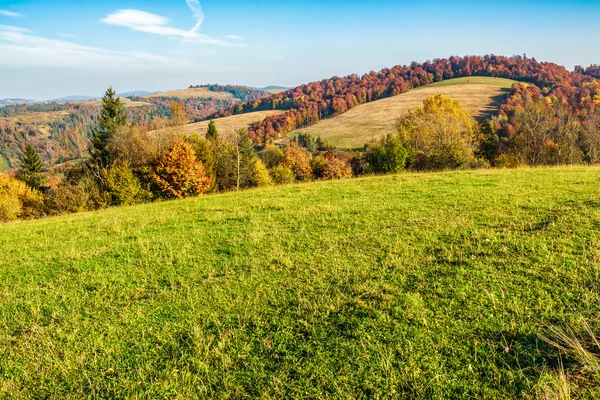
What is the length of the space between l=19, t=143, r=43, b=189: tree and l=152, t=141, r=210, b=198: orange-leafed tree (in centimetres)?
3473

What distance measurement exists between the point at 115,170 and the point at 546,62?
19500cm

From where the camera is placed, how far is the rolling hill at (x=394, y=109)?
11350cm

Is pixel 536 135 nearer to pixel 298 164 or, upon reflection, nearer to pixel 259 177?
pixel 298 164

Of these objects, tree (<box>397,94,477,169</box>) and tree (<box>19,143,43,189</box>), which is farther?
tree (<box>19,143,43,189</box>)

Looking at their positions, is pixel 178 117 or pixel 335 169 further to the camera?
pixel 335 169

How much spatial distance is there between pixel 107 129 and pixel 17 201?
17.9 meters

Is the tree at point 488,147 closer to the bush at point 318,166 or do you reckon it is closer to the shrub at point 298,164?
the bush at point 318,166

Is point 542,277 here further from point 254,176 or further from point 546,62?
point 546,62

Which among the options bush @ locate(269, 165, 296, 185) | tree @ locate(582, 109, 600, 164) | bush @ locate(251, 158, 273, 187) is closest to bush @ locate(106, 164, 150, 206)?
bush @ locate(251, 158, 273, 187)

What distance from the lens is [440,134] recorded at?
142 feet

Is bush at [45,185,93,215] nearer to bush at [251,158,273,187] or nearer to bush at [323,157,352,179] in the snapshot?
bush at [251,158,273,187]

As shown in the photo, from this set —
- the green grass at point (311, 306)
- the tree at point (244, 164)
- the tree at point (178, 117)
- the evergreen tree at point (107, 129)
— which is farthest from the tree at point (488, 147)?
the evergreen tree at point (107, 129)

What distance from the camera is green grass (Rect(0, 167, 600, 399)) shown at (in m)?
4.08

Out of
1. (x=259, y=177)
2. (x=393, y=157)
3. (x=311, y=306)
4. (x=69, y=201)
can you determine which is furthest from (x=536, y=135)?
(x=69, y=201)
